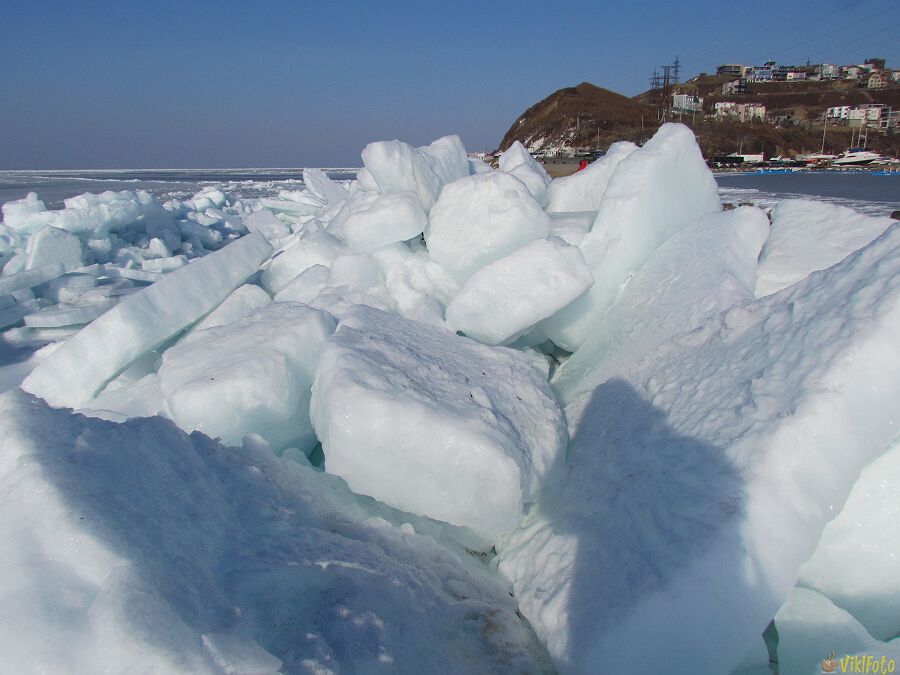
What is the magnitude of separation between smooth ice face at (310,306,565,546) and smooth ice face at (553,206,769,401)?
0.74 metres

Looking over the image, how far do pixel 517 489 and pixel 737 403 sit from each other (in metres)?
0.65

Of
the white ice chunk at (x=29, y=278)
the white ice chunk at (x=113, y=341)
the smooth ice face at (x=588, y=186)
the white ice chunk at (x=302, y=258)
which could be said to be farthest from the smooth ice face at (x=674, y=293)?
the white ice chunk at (x=29, y=278)

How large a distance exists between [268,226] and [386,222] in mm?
6180

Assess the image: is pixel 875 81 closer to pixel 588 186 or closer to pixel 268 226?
pixel 268 226

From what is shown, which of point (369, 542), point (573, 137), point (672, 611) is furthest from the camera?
point (573, 137)

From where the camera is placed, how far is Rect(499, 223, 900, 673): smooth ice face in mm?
1162

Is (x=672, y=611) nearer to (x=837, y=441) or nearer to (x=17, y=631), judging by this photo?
(x=837, y=441)

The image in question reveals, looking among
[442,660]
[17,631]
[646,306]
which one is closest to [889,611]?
[442,660]

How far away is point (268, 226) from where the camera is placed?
28.6 feet

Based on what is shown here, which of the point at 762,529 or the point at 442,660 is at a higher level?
the point at 762,529

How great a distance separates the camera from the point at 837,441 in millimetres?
1263

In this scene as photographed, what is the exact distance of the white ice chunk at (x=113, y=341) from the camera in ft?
9.02

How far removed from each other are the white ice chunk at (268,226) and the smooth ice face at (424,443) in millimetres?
7005

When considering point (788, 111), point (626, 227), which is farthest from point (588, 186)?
point (788, 111)
